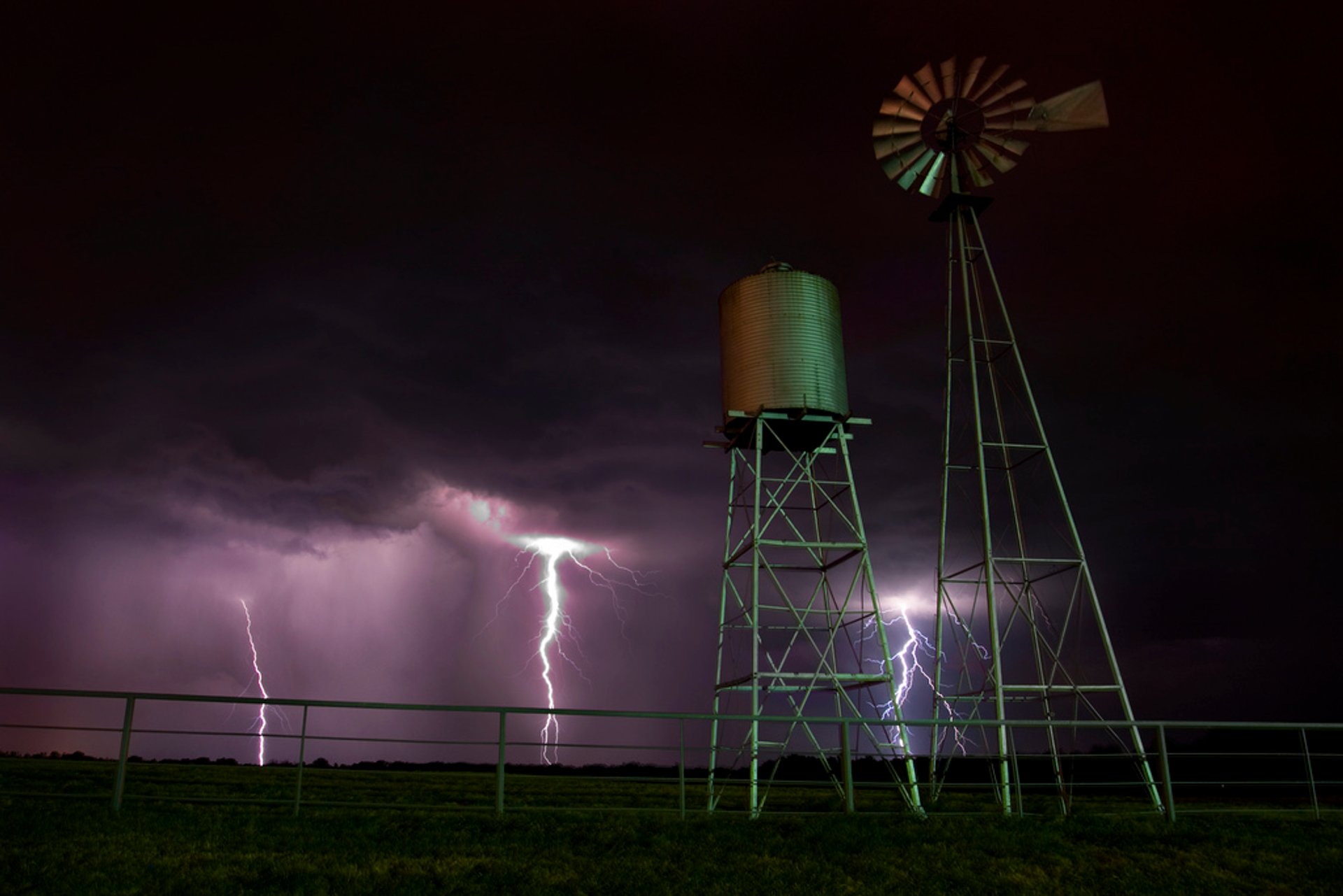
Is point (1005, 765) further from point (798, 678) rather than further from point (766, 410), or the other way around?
point (766, 410)

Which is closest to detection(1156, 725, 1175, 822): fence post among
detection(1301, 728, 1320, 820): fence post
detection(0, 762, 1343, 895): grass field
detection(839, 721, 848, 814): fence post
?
detection(0, 762, 1343, 895): grass field

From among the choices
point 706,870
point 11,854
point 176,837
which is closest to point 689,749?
point 706,870

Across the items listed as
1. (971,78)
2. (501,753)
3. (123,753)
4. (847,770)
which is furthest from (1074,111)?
(123,753)

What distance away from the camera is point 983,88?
72.7 ft

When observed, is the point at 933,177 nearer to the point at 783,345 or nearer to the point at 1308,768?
the point at 783,345

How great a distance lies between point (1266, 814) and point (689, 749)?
8.86 meters

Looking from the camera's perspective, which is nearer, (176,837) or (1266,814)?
(176,837)

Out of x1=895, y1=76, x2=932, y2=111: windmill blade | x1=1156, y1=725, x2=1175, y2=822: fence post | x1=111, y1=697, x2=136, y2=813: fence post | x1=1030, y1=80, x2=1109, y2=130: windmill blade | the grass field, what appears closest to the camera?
the grass field

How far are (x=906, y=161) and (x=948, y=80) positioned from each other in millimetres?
1954

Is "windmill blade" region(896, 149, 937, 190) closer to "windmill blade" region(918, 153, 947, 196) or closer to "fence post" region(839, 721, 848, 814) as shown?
"windmill blade" region(918, 153, 947, 196)

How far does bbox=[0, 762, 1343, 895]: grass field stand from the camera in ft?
29.1

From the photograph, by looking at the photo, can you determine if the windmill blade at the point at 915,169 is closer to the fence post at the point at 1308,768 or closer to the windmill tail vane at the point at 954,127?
the windmill tail vane at the point at 954,127

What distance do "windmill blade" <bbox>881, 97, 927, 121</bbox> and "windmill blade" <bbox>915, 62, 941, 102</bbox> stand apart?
40 centimetres

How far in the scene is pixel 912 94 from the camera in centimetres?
2253
